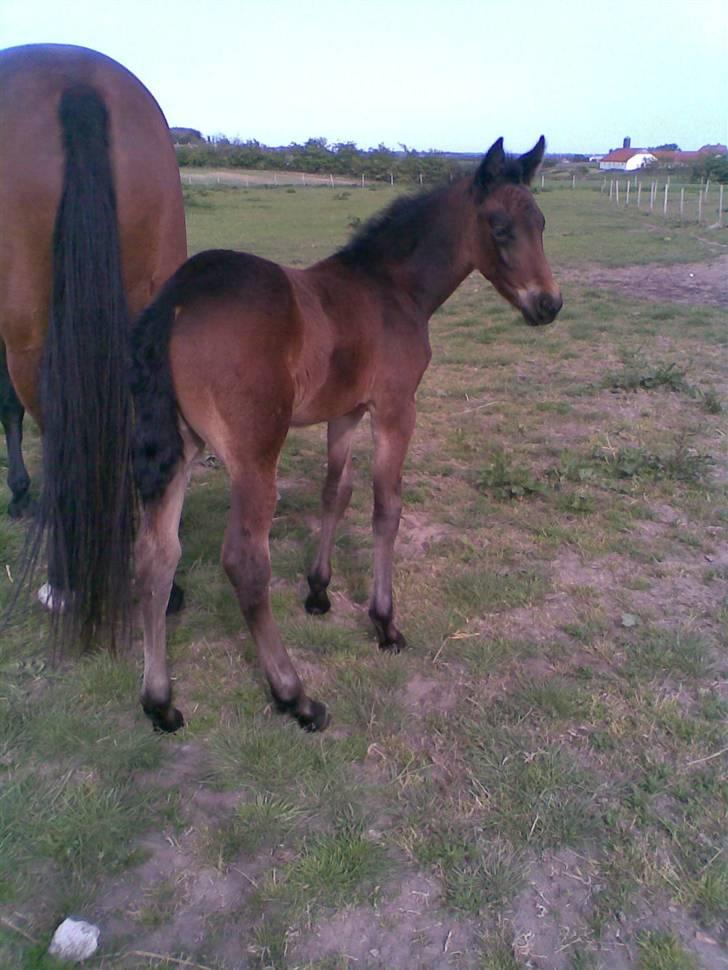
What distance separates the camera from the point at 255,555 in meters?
2.42

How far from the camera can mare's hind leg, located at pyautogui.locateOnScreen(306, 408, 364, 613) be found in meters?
3.34

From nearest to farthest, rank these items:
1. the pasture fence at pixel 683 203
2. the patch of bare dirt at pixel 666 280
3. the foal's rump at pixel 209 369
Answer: the foal's rump at pixel 209 369 < the patch of bare dirt at pixel 666 280 < the pasture fence at pixel 683 203

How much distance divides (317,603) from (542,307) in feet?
5.35

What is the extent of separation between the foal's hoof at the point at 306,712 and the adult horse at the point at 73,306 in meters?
0.68

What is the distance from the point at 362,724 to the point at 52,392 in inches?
63.9

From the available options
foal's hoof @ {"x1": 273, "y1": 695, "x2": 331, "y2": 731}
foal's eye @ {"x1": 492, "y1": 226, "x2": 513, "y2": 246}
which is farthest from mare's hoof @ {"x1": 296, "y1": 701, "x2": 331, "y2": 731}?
foal's eye @ {"x1": 492, "y1": 226, "x2": 513, "y2": 246}

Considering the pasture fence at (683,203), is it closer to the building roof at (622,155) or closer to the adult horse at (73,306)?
the adult horse at (73,306)

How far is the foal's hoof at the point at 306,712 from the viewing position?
2.56 meters

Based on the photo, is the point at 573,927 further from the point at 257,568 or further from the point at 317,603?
the point at 317,603

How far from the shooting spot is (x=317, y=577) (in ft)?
11.0

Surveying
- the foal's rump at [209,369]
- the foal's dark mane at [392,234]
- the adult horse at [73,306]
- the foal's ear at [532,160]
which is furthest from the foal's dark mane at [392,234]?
the adult horse at [73,306]

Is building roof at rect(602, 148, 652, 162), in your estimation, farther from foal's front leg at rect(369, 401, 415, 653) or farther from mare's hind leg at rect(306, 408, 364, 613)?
foal's front leg at rect(369, 401, 415, 653)

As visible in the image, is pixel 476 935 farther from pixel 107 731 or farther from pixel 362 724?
pixel 107 731

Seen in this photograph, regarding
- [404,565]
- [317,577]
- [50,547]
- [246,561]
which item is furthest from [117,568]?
[404,565]
